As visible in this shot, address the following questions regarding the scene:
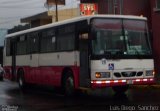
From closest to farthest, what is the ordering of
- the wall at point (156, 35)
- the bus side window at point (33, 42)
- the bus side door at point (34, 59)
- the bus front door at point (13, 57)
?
the bus side door at point (34, 59) < the bus side window at point (33, 42) < the bus front door at point (13, 57) < the wall at point (156, 35)

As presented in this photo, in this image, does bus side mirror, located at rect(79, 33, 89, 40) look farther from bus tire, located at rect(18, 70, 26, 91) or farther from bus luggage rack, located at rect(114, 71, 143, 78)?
bus tire, located at rect(18, 70, 26, 91)

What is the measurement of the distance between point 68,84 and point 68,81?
0.13 meters

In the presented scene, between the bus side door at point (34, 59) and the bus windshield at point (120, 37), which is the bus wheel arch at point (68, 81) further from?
the bus side door at point (34, 59)

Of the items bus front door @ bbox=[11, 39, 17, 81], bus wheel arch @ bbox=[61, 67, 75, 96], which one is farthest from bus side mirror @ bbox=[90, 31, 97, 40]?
bus front door @ bbox=[11, 39, 17, 81]

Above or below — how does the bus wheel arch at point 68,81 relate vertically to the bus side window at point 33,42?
below

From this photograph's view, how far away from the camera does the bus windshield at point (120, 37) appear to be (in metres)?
17.6

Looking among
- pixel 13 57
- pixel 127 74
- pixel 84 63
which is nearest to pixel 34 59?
pixel 13 57

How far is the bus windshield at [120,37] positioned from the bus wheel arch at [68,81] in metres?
2.13

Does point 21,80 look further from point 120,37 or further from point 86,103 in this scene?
point 86,103

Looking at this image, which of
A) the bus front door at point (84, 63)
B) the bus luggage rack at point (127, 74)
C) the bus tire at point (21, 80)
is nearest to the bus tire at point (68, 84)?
the bus front door at point (84, 63)

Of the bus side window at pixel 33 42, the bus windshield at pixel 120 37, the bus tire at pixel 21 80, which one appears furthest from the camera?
the bus tire at pixel 21 80

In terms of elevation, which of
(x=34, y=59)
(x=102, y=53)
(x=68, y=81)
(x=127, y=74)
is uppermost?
(x=102, y=53)

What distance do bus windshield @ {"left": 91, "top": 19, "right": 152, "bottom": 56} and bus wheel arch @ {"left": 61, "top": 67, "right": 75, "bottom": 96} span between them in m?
2.13

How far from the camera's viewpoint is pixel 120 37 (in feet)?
59.0
